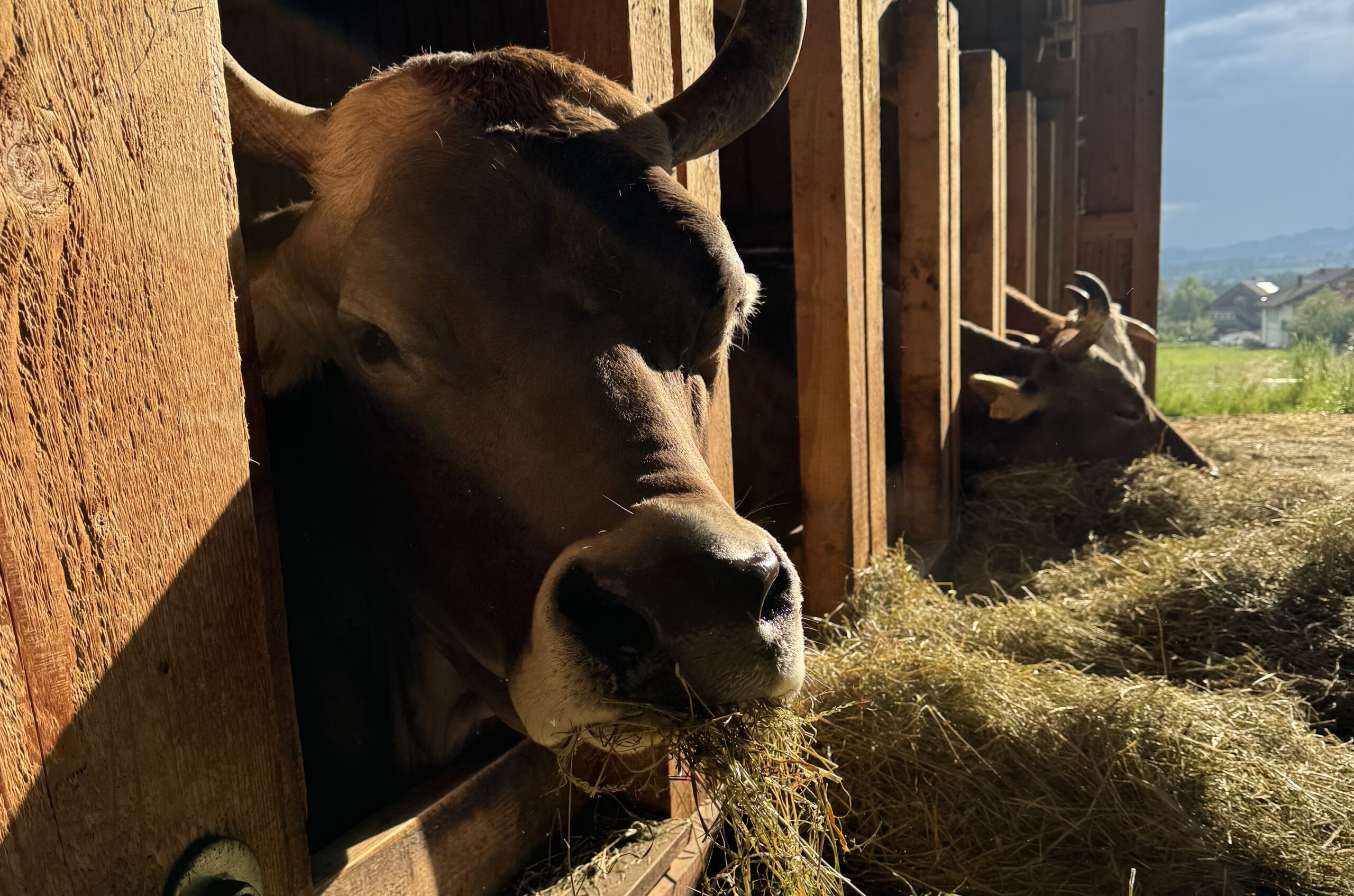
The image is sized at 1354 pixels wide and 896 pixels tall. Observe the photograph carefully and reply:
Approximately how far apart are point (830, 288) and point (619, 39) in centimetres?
150

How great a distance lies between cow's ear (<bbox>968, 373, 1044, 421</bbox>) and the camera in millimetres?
6672

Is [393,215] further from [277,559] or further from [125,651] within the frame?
[125,651]

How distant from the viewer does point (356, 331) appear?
2057mm

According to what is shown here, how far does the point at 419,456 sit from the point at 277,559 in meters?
0.62

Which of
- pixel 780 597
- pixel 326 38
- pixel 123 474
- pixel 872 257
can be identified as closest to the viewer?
pixel 123 474

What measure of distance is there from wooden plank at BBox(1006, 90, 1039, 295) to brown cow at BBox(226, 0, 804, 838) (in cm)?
746

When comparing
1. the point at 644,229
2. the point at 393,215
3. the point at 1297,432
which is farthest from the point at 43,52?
the point at 1297,432

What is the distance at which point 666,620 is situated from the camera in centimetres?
151

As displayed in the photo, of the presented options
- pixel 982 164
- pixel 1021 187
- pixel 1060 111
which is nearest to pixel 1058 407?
pixel 982 164

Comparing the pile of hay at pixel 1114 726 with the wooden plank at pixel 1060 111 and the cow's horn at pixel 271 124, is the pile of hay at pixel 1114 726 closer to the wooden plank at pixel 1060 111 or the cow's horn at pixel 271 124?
the cow's horn at pixel 271 124

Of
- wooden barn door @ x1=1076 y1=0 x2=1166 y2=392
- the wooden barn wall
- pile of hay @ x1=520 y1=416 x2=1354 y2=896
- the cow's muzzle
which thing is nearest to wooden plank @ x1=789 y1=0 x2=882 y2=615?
pile of hay @ x1=520 y1=416 x2=1354 y2=896

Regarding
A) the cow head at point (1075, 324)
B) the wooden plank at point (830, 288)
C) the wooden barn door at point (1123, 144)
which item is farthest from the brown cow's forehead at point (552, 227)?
the wooden barn door at point (1123, 144)

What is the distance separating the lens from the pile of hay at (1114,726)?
2633 millimetres

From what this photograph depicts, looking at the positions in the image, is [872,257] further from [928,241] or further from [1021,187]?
[1021,187]
